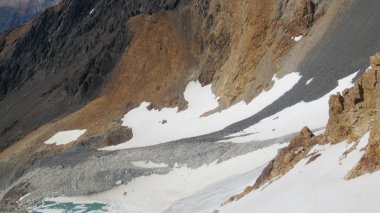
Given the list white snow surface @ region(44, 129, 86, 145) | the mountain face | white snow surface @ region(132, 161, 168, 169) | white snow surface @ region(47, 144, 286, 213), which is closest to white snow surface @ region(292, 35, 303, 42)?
the mountain face

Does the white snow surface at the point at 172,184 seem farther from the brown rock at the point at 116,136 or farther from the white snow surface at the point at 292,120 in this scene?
the brown rock at the point at 116,136

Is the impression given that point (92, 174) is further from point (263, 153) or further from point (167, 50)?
point (167, 50)

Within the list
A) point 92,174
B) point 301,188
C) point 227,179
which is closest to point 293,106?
point 227,179

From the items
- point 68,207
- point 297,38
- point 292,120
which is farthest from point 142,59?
point 292,120

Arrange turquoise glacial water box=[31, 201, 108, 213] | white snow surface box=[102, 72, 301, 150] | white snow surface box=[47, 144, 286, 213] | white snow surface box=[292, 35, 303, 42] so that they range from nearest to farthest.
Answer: white snow surface box=[47, 144, 286, 213] < turquoise glacial water box=[31, 201, 108, 213] < white snow surface box=[102, 72, 301, 150] < white snow surface box=[292, 35, 303, 42]

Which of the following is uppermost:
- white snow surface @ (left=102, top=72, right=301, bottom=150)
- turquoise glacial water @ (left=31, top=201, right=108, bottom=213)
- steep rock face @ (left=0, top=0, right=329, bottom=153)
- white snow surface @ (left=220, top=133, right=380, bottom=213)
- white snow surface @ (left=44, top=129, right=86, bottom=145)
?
steep rock face @ (left=0, top=0, right=329, bottom=153)

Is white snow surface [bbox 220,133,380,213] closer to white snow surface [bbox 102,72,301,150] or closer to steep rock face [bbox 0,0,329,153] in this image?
white snow surface [bbox 102,72,301,150]
